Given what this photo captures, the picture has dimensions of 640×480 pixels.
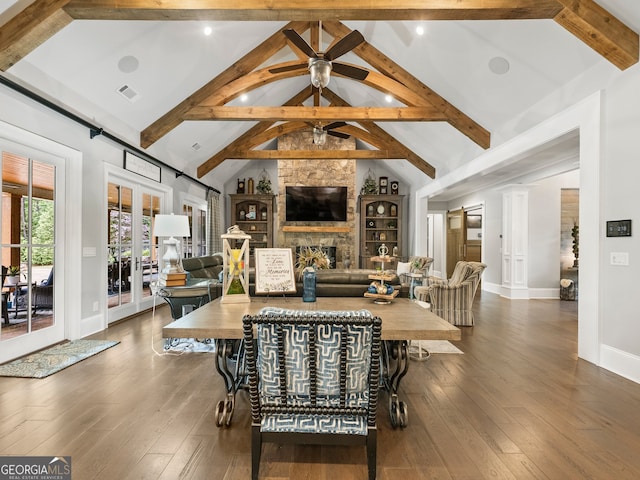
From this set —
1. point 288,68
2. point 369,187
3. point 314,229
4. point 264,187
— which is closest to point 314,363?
point 288,68

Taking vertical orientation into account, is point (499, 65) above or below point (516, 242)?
above

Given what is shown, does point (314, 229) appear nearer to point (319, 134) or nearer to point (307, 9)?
point (319, 134)

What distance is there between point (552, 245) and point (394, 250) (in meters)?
3.30

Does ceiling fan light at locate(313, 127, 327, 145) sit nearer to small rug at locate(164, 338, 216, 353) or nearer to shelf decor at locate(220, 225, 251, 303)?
small rug at locate(164, 338, 216, 353)

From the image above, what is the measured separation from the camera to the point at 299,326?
1.41 metres

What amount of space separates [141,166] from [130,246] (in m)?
1.21

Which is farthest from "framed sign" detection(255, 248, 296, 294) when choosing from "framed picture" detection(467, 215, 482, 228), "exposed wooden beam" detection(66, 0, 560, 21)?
"framed picture" detection(467, 215, 482, 228)

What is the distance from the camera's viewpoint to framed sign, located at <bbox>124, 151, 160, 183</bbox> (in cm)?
494

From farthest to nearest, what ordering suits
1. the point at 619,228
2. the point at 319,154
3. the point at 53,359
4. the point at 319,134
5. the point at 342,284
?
1. the point at 319,154
2. the point at 319,134
3. the point at 53,359
4. the point at 342,284
5. the point at 619,228

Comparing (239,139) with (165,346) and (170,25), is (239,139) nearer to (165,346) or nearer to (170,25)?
(170,25)

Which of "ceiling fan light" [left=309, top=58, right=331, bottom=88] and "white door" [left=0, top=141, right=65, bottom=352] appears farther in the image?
"ceiling fan light" [left=309, top=58, right=331, bottom=88]

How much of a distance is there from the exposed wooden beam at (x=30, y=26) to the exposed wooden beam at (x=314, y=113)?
7.29 ft

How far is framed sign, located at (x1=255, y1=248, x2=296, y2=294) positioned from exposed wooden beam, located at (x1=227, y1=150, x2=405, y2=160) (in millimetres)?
5387

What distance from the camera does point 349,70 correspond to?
12.9 feet
